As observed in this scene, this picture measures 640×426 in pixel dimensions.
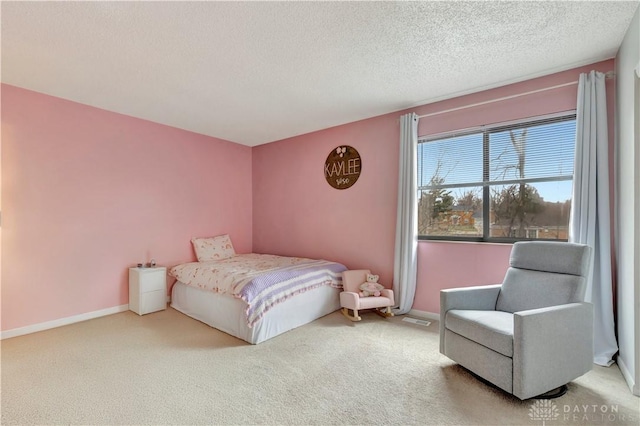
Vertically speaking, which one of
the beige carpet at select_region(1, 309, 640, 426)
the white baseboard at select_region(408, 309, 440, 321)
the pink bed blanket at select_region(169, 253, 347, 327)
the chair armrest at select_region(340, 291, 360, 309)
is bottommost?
the beige carpet at select_region(1, 309, 640, 426)

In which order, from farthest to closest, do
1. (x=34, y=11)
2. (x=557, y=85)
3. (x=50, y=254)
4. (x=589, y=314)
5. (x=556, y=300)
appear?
(x=50, y=254)
(x=557, y=85)
(x=556, y=300)
(x=589, y=314)
(x=34, y=11)

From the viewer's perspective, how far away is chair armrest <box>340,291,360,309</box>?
3396 millimetres

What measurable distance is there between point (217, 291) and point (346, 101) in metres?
2.60

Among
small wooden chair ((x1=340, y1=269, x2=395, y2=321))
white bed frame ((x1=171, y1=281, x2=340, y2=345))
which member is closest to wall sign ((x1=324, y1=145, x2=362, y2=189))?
small wooden chair ((x1=340, y1=269, x2=395, y2=321))

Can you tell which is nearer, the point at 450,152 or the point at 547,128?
the point at 547,128

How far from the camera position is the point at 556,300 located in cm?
225

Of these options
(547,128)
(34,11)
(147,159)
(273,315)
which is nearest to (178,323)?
(273,315)

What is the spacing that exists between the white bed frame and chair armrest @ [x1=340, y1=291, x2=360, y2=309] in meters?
0.27

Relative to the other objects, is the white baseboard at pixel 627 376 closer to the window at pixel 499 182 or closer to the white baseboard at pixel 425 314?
the window at pixel 499 182

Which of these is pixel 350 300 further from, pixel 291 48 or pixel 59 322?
pixel 59 322

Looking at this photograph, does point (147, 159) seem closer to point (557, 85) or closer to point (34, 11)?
point (34, 11)

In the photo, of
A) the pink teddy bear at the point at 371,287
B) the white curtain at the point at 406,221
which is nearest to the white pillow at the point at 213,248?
the pink teddy bear at the point at 371,287

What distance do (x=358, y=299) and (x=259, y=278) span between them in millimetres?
1151

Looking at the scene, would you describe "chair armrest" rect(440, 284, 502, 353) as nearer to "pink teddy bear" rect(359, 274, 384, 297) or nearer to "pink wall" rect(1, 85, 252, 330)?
"pink teddy bear" rect(359, 274, 384, 297)
